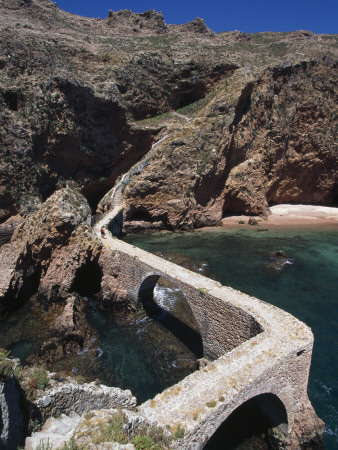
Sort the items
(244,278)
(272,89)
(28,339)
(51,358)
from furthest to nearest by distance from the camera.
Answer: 1. (272,89)
2. (244,278)
3. (28,339)
4. (51,358)

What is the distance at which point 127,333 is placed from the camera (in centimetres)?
1645

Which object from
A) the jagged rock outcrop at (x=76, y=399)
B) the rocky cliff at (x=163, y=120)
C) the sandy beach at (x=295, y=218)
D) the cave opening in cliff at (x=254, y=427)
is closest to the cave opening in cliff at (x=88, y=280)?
the jagged rock outcrop at (x=76, y=399)

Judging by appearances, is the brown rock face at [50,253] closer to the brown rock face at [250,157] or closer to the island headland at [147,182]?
the island headland at [147,182]

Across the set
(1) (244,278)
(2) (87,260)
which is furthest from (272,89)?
(2) (87,260)

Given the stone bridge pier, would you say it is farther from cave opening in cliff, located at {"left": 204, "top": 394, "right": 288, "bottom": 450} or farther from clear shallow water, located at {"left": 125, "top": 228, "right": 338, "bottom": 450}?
clear shallow water, located at {"left": 125, "top": 228, "right": 338, "bottom": 450}

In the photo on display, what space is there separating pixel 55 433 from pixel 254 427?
25.2 ft

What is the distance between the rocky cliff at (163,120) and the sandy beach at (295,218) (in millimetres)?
1830

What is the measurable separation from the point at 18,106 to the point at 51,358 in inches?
1276

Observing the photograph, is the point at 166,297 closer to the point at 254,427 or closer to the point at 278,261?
the point at 254,427

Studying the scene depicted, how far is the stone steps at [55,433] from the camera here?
6184mm

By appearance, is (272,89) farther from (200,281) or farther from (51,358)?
(51,358)

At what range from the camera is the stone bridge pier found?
8234 millimetres

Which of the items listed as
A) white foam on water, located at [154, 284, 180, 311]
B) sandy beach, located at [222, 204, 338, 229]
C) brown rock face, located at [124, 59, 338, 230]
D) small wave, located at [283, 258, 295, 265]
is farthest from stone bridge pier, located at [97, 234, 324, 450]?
sandy beach, located at [222, 204, 338, 229]

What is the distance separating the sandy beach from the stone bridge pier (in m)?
26.8
